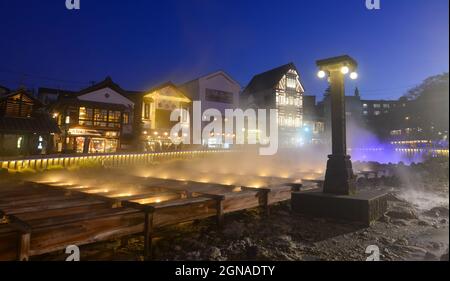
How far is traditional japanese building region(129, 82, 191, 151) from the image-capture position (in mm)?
34906

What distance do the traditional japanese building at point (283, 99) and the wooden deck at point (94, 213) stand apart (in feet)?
107

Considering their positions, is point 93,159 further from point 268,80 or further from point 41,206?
point 268,80

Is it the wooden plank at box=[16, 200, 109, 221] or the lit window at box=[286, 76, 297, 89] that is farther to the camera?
the lit window at box=[286, 76, 297, 89]

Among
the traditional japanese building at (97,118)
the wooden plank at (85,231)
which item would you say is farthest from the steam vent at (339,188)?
the traditional japanese building at (97,118)

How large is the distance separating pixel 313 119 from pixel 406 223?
4300 cm

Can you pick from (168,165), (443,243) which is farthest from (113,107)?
(443,243)

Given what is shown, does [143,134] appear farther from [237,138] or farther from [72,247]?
[72,247]

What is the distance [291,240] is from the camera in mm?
7102

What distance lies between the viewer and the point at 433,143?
4072cm

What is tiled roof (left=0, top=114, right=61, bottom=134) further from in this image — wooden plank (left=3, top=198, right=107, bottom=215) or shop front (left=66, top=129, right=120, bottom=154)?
wooden plank (left=3, top=198, right=107, bottom=215)

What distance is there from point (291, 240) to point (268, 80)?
39161mm

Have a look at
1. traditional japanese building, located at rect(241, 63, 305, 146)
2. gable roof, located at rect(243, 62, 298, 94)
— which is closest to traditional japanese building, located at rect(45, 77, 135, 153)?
traditional japanese building, located at rect(241, 63, 305, 146)

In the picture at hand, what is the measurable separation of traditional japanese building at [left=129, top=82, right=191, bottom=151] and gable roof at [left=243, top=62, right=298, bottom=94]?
44.7ft

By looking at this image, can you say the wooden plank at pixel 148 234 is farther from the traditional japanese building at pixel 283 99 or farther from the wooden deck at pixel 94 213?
the traditional japanese building at pixel 283 99
